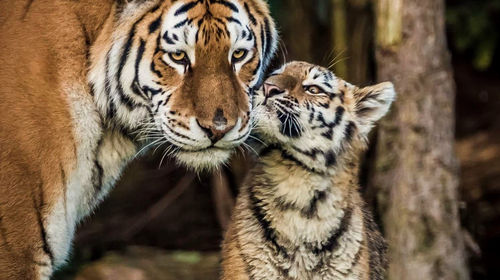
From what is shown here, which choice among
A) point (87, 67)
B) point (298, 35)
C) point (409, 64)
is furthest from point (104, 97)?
point (298, 35)

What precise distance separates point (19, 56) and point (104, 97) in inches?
16.4

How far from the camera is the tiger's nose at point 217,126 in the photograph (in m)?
3.69

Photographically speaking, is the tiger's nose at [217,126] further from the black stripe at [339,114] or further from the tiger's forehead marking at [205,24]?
the black stripe at [339,114]

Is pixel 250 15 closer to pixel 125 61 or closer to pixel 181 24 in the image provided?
pixel 181 24

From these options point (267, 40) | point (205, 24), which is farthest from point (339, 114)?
point (205, 24)

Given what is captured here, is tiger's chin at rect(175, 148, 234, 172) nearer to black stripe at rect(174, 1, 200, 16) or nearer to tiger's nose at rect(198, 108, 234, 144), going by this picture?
tiger's nose at rect(198, 108, 234, 144)

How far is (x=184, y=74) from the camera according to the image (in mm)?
3803

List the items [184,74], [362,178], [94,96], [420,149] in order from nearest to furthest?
[184,74], [94,96], [420,149], [362,178]

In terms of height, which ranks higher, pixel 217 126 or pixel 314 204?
pixel 217 126

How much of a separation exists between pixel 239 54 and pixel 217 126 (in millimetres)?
410

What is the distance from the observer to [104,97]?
12.9 ft

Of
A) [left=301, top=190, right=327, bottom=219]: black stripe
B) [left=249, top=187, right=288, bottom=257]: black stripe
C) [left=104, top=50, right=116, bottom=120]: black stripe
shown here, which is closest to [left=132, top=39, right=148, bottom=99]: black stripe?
[left=104, top=50, right=116, bottom=120]: black stripe

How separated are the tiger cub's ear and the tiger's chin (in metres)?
1.15

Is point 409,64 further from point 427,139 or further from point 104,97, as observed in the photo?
point 104,97
